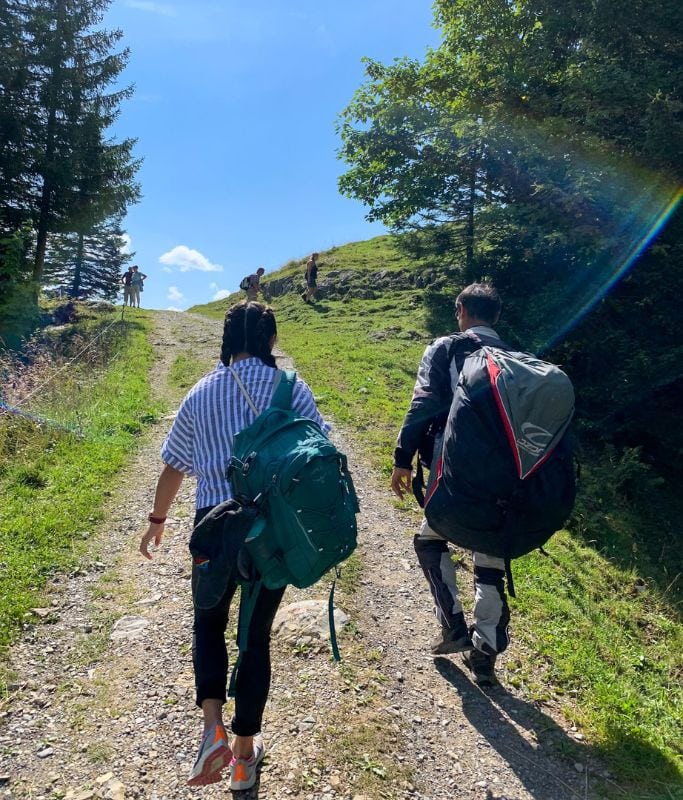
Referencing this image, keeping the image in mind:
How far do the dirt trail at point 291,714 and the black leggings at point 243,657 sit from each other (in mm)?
613

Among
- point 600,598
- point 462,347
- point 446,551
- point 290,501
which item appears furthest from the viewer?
point 600,598

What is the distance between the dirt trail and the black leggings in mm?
613

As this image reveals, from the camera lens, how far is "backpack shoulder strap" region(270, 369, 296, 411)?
2.54 metres

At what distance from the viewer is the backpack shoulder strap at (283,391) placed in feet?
8.32

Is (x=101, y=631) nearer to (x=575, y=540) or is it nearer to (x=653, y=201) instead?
(x=575, y=540)

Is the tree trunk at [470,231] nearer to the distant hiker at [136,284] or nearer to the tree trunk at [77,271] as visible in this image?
the distant hiker at [136,284]

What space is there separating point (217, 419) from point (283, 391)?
1.11ft

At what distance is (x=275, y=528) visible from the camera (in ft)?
7.38

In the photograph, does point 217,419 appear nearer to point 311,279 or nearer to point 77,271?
point 311,279

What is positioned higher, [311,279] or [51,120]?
[51,120]

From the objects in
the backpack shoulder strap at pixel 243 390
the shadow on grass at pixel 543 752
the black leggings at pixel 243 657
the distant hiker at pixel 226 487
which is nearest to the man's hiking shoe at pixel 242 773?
the distant hiker at pixel 226 487

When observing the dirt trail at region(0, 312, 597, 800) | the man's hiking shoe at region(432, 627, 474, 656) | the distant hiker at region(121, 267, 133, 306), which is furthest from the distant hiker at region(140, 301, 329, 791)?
the distant hiker at region(121, 267, 133, 306)

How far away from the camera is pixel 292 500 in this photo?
88.4 inches

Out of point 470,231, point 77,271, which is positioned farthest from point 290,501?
point 77,271
